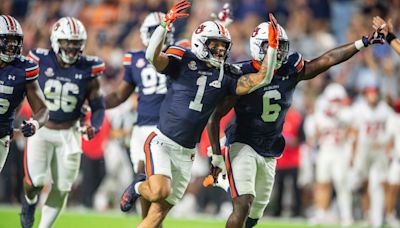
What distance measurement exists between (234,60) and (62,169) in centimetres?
681

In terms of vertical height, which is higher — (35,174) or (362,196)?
(35,174)

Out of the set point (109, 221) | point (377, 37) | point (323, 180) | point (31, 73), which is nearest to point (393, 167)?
point (323, 180)

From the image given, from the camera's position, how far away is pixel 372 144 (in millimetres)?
13609

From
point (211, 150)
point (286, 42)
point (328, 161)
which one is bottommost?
point (328, 161)

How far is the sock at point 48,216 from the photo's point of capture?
896 centimetres

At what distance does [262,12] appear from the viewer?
53.6 feet

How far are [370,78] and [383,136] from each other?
3.88ft

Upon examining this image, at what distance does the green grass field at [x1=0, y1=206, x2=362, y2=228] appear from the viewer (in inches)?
473

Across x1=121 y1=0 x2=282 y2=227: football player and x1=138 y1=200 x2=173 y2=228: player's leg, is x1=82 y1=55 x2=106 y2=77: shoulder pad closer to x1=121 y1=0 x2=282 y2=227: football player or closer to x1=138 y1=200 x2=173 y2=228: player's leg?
x1=121 y1=0 x2=282 y2=227: football player

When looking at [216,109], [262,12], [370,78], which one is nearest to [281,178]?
[370,78]

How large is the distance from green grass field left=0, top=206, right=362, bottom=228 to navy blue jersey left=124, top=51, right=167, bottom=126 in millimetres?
2775

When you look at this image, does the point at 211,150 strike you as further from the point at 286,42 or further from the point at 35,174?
the point at 35,174

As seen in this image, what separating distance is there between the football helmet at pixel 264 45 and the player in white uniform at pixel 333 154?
18.7ft

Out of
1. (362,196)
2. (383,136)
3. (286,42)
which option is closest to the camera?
(286,42)
